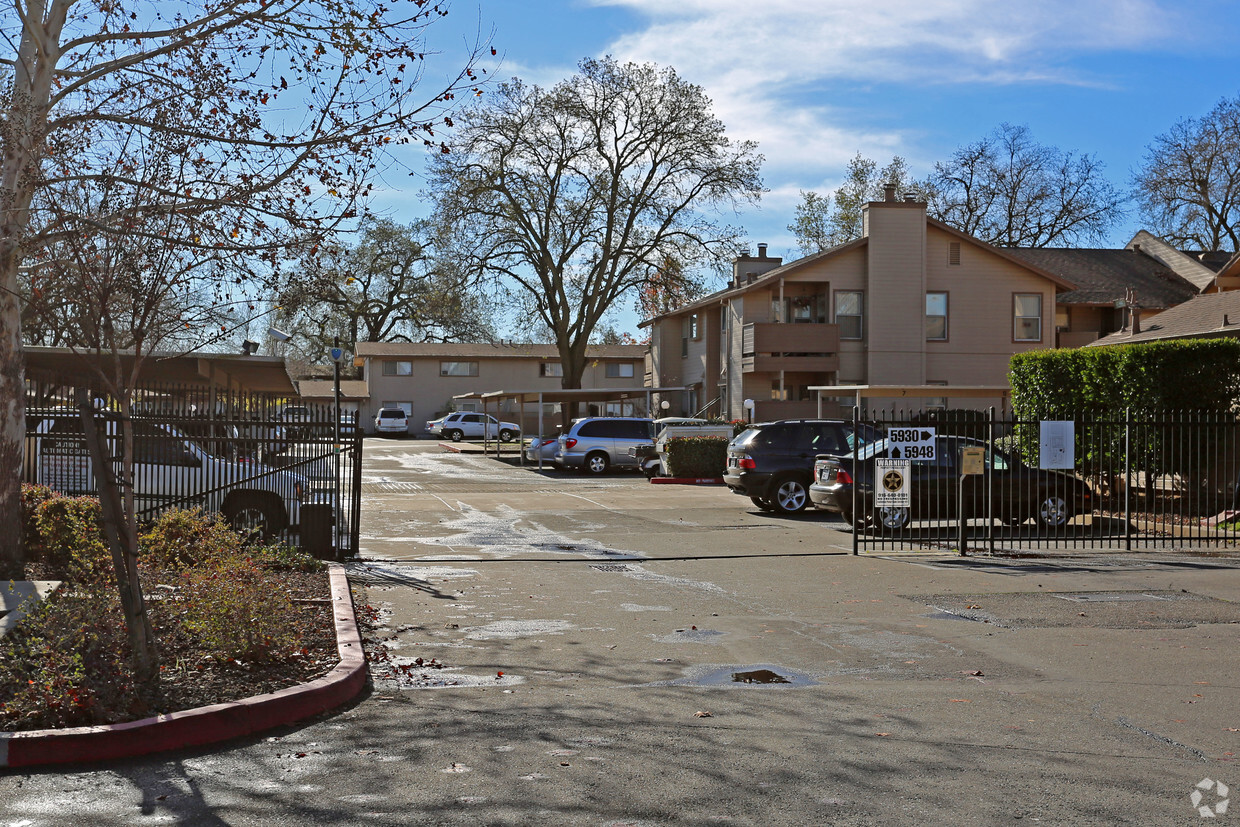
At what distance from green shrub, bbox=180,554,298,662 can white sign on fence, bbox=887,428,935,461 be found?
880 centimetres

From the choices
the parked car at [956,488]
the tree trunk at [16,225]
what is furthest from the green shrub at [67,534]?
the parked car at [956,488]

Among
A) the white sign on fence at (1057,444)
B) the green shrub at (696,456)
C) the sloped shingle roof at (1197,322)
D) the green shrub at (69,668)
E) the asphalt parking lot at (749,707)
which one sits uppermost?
the sloped shingle roof at (1197,322)

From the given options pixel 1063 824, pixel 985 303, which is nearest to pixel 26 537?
pixel 1063 824

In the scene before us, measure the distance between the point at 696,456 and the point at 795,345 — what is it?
9694 millimetres

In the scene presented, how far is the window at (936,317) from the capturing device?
40.4 m

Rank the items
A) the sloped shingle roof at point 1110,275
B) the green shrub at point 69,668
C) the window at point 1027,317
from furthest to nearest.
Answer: the sloped shingle roof at point 1110,275 < the window at point 1027,317 < the green shrub at point 69,668

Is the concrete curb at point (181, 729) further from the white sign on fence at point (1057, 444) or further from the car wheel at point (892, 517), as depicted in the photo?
the white sign on fence at point (1057, 444)

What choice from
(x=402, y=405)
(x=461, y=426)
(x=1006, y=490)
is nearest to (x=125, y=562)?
(x=1006, y=490)

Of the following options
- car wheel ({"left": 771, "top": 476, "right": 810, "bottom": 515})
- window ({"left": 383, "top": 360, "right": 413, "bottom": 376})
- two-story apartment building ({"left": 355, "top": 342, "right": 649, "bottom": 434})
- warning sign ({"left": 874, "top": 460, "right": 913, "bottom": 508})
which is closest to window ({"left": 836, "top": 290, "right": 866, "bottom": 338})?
car wheel ({"left": 771, "top": 476, "right": 810, "bottom": 515})

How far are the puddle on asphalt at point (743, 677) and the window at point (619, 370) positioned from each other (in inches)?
2675

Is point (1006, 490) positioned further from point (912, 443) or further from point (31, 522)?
point (31, 522)

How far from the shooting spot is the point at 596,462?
3572 centimetres

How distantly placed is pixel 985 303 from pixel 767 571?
30085 mm

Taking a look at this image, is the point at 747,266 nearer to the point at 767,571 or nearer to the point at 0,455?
the point at 767,571
